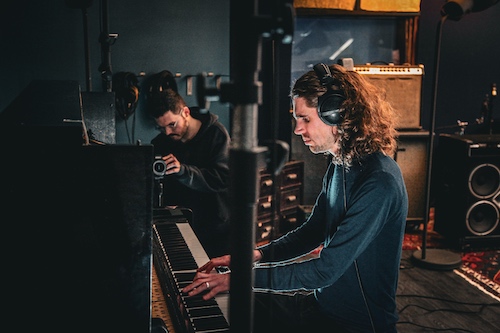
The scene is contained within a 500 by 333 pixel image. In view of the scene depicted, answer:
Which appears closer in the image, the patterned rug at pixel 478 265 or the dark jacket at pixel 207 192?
the dark jacket at pixel 207 192

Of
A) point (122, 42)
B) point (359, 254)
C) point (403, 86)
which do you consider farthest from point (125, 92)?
point (359, 254)

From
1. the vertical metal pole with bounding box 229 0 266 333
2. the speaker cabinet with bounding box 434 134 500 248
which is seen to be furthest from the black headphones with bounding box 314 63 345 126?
the speaker cabinet with bounding box 434 134 500 248

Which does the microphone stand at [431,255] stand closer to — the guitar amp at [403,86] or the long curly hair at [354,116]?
the guitar amp at [403,86]

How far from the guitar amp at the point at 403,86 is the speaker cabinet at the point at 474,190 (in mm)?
459

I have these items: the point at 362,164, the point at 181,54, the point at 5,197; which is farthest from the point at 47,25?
the point at 5,197

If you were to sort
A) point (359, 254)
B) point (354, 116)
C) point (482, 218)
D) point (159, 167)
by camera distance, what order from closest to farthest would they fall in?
point (359, 254), point (354, 116), point (159, 167), point (482, 218)

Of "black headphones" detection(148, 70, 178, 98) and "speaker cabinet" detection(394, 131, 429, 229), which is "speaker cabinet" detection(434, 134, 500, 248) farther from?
"black headphones" detection(148, 70, 178, 98)

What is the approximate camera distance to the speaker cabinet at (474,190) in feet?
15.9

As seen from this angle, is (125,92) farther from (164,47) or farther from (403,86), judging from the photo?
(403,86)

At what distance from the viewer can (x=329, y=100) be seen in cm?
184

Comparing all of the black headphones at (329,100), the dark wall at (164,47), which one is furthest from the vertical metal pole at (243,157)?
the dark wall at (164,47)

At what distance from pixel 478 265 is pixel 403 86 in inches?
72.0

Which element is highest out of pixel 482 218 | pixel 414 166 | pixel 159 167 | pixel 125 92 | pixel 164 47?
pixel 164 47

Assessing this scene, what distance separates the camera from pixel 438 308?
3717mm
